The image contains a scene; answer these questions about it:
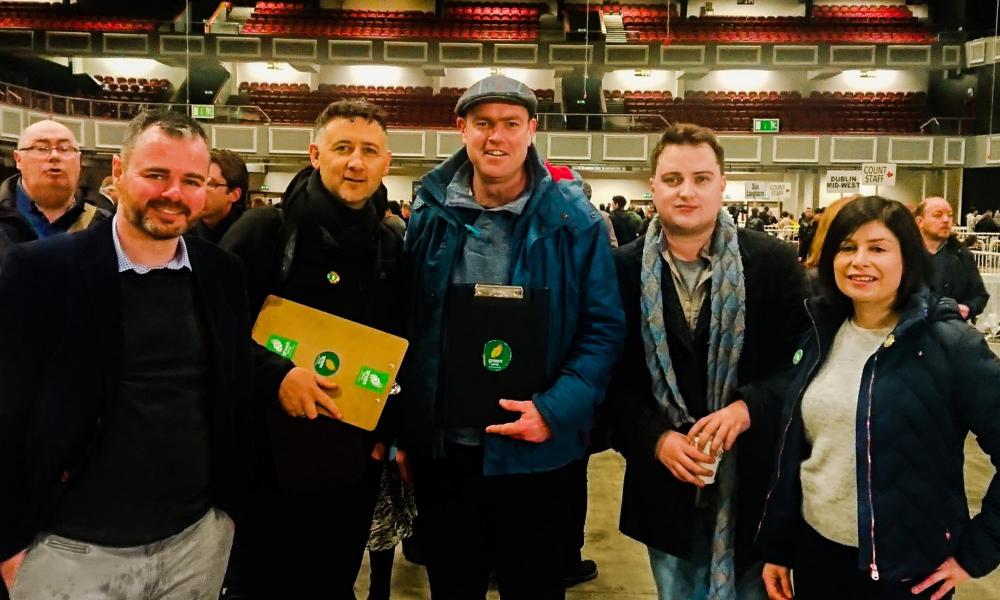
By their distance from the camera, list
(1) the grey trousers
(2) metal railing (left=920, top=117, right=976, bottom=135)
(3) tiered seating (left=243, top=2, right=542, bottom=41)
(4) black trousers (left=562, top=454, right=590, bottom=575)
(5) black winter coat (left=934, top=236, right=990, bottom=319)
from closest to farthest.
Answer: (1) the grey trousers < (4) black trousers (left=562, top=454, right=590, bottom=575) < (5) black winter coat (left=934, top=236, right=990, bottom=319) < (2) metal railing (left=920, top=117, right=976, bottom=135) < (3) tiered seating (left=243, top=2, right=542, bottom=41)

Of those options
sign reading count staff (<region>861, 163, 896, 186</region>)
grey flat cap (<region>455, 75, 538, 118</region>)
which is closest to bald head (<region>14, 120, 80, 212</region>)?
grey flat cap (<region>455, 75, 538, 118</region>)

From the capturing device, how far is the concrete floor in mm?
3680

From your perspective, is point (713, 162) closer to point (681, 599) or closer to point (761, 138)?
point (681, 599)

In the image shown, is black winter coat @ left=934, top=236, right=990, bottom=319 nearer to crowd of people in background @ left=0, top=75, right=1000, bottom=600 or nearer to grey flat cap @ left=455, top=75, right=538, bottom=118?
crowd of people in background @ left=0, top=75, right=1000, bottom=600

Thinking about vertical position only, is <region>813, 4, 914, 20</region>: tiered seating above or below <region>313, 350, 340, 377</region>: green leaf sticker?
above

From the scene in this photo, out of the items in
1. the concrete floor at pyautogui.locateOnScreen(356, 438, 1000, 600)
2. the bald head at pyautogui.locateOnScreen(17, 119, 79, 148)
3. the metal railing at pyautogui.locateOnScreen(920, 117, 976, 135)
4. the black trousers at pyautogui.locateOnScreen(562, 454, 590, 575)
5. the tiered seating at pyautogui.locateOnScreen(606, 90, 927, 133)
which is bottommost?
the concrete floor at pyautogui.locateOnScreen(356, 438, 1000, 600)

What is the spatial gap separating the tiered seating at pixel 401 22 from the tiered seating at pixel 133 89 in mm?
3192

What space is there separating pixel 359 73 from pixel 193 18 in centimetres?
559

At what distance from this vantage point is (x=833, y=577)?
6.64ft

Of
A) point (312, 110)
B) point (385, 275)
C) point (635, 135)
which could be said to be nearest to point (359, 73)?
point (312, 110)

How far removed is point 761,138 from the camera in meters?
21.1

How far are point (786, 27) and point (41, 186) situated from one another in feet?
82.7

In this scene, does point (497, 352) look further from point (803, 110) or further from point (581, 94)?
point (803, 110)

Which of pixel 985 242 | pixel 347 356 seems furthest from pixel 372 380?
pixel 985 242
